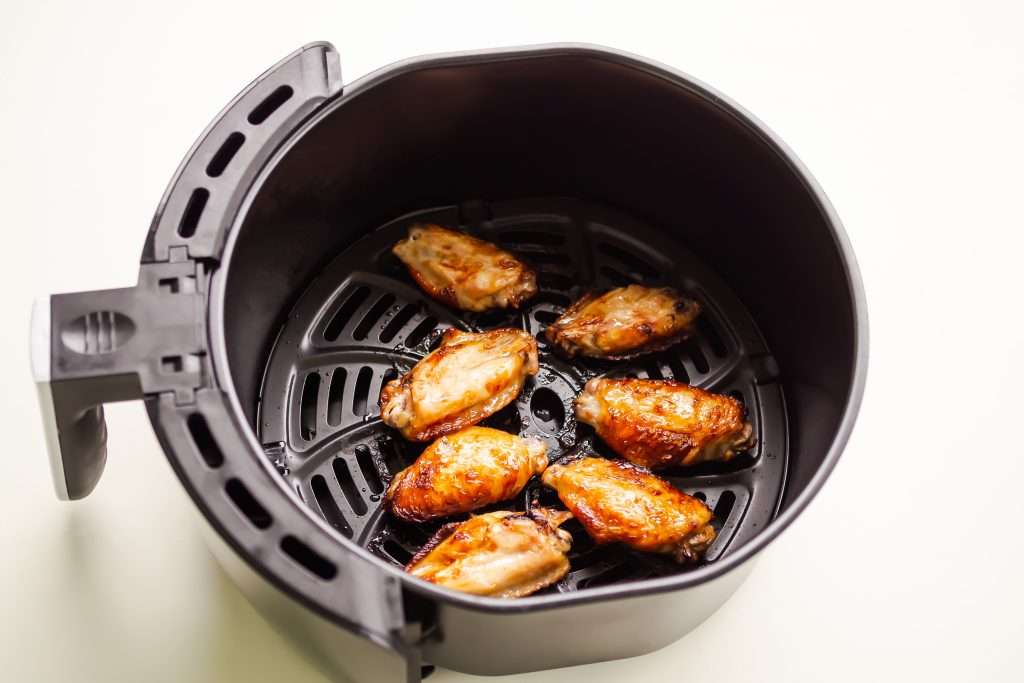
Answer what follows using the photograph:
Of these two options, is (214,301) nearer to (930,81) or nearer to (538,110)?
(538,110)

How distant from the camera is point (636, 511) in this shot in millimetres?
1362

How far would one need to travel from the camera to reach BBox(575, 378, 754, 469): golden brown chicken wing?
1445mm

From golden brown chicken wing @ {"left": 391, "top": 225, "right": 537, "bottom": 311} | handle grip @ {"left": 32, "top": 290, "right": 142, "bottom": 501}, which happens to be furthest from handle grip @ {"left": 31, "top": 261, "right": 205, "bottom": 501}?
golden brown chicken wing @ {"left": 391, "top": 225, "right": 537, "bottom": 311}

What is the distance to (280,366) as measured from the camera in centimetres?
153

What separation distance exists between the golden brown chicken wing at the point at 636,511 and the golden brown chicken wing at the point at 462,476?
7 centimetres

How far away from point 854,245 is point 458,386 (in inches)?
31.3

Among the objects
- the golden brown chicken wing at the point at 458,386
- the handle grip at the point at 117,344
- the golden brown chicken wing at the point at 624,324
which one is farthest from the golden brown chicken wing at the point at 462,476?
the handle grip at the point at 117,344

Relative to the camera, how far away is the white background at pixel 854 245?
1447 mm

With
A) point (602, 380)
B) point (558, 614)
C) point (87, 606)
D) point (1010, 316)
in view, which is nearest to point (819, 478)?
point (558, 614)

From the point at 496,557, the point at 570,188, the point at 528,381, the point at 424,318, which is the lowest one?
the point at 496,557

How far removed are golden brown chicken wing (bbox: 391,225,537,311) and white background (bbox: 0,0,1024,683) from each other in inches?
18.3

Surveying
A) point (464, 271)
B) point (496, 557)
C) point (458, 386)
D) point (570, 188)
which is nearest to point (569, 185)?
point (570, 188)

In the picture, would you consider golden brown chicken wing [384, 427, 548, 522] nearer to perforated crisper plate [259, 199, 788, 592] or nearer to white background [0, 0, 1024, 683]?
perforated crisper plate [259, 199, 788, 592]

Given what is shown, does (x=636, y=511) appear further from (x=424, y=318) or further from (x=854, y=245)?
(x=854, y=245)
